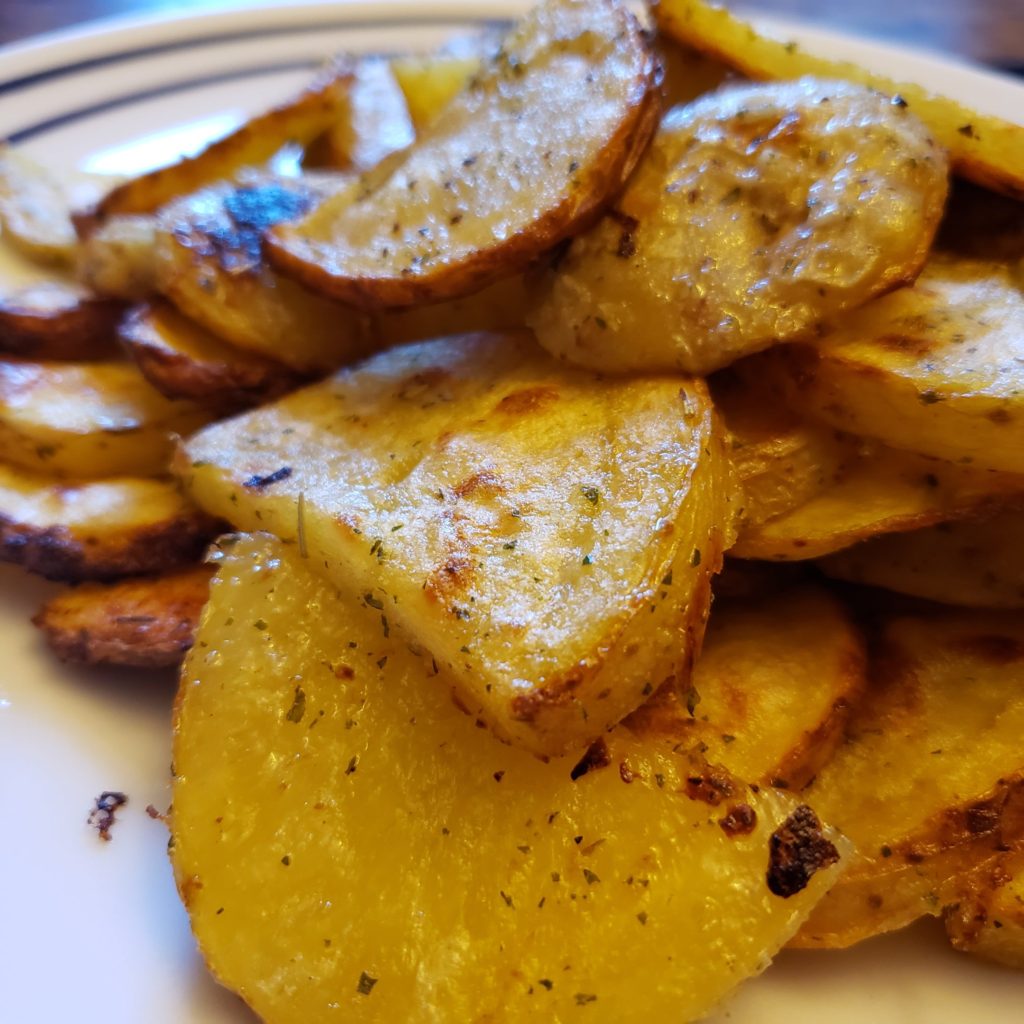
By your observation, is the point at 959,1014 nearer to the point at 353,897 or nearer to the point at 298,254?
the point at 353,897

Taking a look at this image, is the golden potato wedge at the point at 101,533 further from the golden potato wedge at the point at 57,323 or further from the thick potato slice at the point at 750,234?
the thick potato slice at the point at 750,234

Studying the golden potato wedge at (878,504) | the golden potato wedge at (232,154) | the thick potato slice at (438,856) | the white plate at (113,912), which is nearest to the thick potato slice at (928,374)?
the golden potato wedge at (878,504)

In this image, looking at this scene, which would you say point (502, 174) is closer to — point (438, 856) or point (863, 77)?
point (863, 77)

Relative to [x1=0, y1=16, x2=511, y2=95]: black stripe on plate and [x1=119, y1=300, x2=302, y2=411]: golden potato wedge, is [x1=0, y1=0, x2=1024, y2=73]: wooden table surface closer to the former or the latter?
[x1=0, y1=16, x2=511, y2=95]: black stripe on plate

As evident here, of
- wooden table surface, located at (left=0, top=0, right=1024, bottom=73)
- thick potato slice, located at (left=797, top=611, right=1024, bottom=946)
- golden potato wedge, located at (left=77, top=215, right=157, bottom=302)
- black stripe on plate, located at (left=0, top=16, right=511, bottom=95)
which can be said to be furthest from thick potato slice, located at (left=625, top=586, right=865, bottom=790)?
wooden table surface, located at (left=0, top=0, right=1024, bottom=73)

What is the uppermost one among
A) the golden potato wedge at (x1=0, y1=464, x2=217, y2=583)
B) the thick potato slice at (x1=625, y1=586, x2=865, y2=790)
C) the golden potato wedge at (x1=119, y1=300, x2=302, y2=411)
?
the golden potato wedge at (x1=119, y1=300, x2=302, y2=411)

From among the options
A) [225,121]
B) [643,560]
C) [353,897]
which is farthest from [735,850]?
[225,121]
